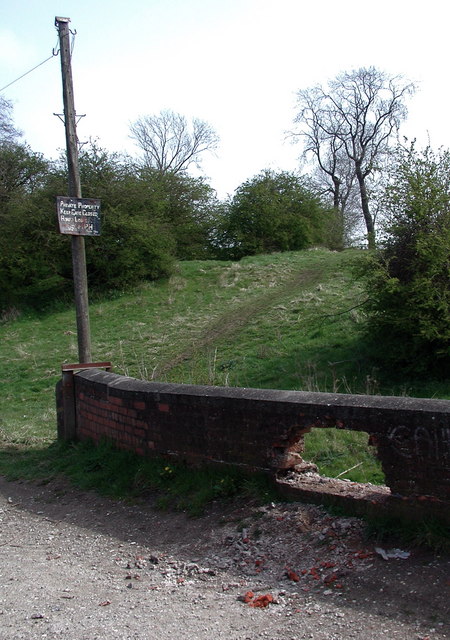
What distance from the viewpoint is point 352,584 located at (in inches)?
158

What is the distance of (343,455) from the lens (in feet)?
22.2

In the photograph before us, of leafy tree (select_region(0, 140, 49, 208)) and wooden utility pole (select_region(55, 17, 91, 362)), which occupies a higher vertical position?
leafy tree (select_region(0, 140, 49, 208))

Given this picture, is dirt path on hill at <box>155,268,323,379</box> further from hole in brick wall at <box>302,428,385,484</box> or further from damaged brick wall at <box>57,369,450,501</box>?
hole in brick wall at <box>302,428,385,484</box>

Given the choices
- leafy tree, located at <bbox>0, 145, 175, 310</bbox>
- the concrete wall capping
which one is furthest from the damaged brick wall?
leafy tree, located at <bbox>0, 145, 175, 310</bbox>

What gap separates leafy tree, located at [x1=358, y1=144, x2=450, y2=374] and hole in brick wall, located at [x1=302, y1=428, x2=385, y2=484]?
12.4 feet

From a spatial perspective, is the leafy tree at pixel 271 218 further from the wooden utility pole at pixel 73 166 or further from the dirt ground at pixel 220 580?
the dirt ground at pixel 220 580

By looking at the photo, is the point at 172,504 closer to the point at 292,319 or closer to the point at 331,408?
the point at 331,408

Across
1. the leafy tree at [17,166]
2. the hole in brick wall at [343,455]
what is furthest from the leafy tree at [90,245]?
the hole in brick wall at [343,455]

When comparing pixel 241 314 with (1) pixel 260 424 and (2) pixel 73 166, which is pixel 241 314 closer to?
(2) pixel 73 166

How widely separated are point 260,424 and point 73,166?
6.50 metres

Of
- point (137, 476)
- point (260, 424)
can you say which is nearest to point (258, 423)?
point (260, 424)

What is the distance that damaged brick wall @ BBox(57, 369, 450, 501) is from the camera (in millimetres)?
4414

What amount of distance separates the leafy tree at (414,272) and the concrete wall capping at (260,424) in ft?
18.2

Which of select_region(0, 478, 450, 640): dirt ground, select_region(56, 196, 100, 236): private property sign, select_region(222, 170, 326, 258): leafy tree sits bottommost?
select_region(0, 478, 450, 640): dirt ground
